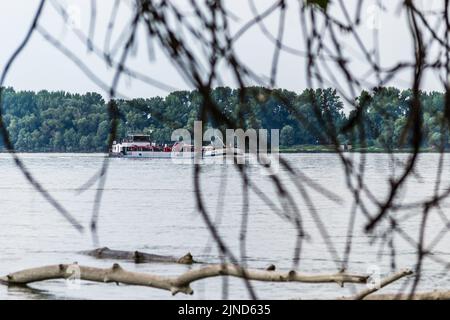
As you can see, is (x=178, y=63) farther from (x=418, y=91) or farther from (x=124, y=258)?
(x=124, y=258)

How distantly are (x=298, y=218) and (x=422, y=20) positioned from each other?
0.67ft

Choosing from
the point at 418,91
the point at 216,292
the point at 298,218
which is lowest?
the point at 216,292

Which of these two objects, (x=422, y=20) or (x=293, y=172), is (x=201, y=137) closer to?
(x=293, y=172)

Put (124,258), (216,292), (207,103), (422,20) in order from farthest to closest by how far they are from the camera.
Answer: (124,258)
(216,292)
(422,20)
(207,103)

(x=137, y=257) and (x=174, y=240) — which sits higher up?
(x=137, y=257)

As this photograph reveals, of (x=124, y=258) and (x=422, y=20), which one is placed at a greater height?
(x=422, y=20)

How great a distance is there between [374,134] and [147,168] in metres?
56.1

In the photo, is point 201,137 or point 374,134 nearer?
point 201,137

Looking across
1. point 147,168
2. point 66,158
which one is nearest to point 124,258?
point 147,168

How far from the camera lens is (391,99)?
41.5 inches

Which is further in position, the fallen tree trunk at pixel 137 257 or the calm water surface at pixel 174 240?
the fallen tree trunk at pixel 137 257

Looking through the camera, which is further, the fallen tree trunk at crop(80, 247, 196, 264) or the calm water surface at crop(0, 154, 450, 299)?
the fallen tree trunk at crop(80, 247, 196, 264)

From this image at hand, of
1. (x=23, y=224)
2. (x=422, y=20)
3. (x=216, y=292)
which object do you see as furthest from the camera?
(x=23, y=224)

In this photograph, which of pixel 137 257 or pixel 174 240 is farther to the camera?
pixel 174 240
